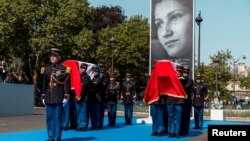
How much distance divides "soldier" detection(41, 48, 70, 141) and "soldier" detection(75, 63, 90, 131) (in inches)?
128

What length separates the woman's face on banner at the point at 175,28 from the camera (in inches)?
714

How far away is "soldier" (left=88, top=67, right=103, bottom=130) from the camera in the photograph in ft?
46.2

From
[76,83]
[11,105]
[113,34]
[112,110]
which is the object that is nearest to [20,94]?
[11,105]

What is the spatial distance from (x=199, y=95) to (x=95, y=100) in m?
3.72

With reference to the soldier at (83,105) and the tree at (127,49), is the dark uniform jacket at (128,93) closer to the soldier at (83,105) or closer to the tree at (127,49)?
the soldier at (83,105)

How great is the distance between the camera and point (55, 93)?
32.6ft

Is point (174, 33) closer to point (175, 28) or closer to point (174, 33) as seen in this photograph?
point (174, 33)

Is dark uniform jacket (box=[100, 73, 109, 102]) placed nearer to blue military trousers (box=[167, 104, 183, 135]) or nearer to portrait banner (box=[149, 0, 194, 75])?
blue military trousers (box=[167, 104, 183, 135])

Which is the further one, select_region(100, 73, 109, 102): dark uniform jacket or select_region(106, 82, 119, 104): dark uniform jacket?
select_region(106, 82, 119, 104): dark uniform jacket

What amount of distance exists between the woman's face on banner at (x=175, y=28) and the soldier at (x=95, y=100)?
4.74 m

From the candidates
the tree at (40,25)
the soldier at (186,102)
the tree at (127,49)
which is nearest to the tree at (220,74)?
the tree at (127,49)

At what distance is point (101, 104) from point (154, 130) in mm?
2653

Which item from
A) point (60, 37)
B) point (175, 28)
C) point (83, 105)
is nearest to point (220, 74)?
point (60, 37)

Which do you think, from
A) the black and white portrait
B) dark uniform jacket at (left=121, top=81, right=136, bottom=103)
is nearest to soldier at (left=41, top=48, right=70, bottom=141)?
dark uniform jacket at (left=121, top=81, right=136, bottom=103)
